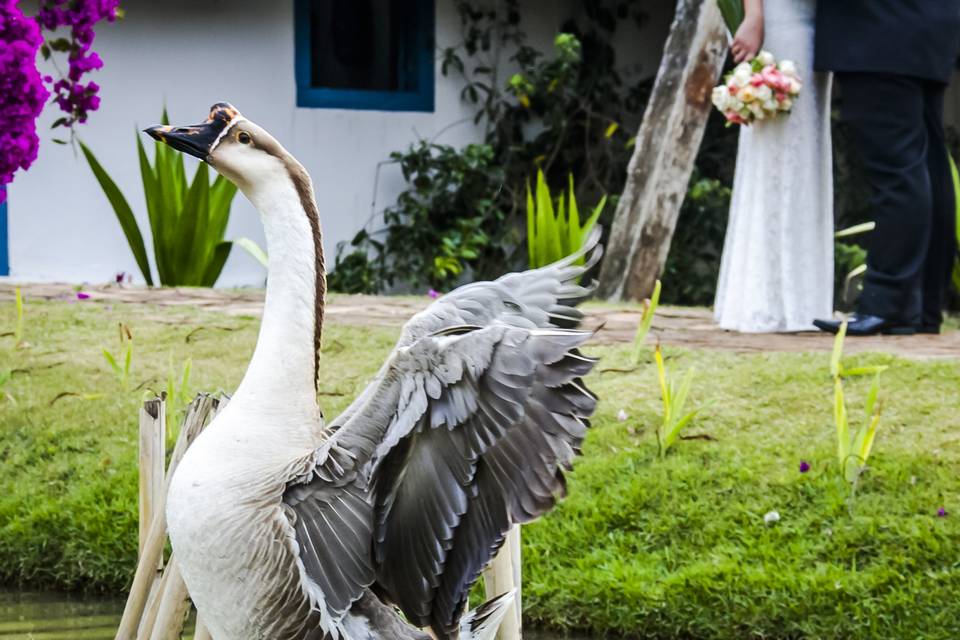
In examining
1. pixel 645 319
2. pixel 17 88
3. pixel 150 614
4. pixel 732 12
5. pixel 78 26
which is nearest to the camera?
pixel 150 614

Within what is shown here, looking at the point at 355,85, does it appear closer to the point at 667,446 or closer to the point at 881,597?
the point at 667,446

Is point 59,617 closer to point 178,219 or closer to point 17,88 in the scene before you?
point 17,88

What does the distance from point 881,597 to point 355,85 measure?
7066 millimetres

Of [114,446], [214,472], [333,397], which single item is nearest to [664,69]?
[333,397]

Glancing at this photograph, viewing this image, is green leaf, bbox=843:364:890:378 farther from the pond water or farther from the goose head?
the goose head

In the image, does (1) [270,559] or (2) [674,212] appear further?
(2) [674,212]

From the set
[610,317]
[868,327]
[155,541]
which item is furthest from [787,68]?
[155,541]

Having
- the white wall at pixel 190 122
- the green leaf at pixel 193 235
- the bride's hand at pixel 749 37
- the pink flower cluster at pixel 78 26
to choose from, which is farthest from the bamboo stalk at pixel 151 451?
the white wall at pixel 190 122

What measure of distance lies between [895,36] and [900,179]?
586mm

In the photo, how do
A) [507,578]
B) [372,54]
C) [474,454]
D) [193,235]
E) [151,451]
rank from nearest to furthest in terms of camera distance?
[474,454], [507,578], [151,451], [193,235], [372,54]

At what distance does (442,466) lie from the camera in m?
2.38

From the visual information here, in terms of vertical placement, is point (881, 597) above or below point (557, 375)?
below

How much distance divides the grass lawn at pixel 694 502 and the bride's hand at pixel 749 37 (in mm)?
1529

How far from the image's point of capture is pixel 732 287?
6445 millimetres
